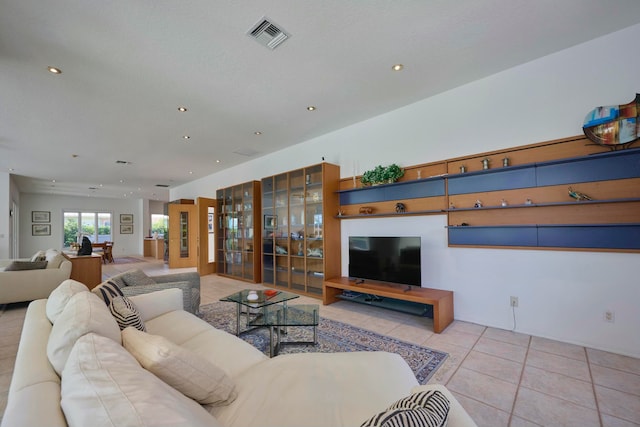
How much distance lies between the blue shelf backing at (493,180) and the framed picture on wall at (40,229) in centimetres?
1502

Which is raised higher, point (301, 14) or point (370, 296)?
point (301, 14)

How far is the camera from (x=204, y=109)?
3871 mm

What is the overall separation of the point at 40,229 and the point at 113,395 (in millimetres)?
A: 14834

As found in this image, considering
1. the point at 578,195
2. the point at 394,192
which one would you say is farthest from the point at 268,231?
the point at 578,195

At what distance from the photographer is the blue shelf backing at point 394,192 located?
363 cm

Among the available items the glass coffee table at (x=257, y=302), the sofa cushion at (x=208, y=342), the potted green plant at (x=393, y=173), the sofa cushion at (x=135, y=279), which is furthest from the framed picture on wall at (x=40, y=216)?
the potted green plant at (x=393, y=173)

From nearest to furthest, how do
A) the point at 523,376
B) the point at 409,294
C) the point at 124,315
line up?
the point at 124,315
the point at 523,376
the point at 409,294

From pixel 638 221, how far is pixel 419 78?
8.26ft

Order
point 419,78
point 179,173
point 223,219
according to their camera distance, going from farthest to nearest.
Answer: point 179,173 → point 223,219 → point 419,78

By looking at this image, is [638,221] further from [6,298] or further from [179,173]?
[179,173]

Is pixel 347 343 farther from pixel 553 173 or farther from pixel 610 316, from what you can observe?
pixel 553 173

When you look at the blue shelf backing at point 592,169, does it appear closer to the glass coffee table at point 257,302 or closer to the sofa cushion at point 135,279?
the glass coffee table at point 257,302

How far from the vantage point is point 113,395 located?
0.76 m

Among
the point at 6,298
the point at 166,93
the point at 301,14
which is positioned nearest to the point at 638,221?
the point at 301,14
